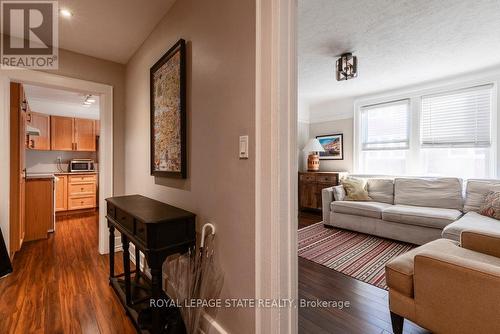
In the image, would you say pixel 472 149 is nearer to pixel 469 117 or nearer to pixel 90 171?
pixel 469 117

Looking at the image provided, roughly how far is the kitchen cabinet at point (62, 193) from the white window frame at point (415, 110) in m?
6.16

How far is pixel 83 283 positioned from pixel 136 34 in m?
2.47

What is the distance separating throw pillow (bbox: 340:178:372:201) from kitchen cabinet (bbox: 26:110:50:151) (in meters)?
6.02

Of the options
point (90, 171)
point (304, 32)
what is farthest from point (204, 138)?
point (90, 171)

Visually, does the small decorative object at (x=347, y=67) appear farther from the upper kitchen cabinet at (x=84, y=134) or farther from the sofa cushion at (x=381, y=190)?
the upper kitchen cabinet at (x=84, y=134)

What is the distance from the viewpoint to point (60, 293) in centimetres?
199

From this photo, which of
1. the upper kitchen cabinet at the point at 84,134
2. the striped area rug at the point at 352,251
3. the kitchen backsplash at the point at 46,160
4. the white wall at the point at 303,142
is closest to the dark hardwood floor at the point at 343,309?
the striped area rug at the point at 352,251

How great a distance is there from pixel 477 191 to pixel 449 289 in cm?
277

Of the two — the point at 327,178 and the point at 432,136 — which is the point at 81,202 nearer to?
the point at 327,178

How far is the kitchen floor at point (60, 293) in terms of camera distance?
5.30 ft

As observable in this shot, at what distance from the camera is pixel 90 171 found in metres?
5.33

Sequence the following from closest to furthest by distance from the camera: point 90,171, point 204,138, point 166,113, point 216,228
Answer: point 216,228 → point 204,138 → point 166,113 → point 90,171

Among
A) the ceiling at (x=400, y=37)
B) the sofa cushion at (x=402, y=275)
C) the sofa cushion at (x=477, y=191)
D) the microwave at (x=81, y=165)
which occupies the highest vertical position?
the ceiling at (x=400, y=37)

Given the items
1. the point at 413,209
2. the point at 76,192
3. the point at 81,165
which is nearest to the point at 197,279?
the point at 413,209
